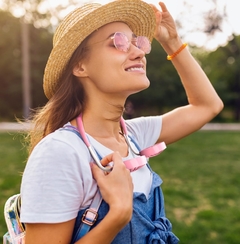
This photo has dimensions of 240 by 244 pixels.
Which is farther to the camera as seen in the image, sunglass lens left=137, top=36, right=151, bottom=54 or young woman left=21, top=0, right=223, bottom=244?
sunglass lens left=137, top=36, right=151, bottom=54

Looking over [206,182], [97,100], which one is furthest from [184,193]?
[97,100]

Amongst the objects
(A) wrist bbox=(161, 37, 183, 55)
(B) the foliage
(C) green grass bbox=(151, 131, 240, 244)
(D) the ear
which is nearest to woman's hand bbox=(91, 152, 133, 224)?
(D) the ear

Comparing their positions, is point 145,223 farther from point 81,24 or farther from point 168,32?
point 168,32

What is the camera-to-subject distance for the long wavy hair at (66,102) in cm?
171

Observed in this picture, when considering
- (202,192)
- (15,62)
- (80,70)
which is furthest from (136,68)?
(15,62)

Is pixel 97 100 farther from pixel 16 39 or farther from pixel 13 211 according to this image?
pixel 16 39

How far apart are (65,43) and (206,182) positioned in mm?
5040

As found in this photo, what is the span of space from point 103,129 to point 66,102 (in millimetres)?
216

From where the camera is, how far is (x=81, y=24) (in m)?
1.64

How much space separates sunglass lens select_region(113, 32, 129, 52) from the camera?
1650 mm

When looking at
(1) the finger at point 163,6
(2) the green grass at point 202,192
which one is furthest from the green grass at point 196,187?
(1) the finger at point 163,6

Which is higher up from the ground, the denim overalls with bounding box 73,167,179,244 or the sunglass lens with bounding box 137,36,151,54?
the sunglass lens with bounding box 137,36,151,54

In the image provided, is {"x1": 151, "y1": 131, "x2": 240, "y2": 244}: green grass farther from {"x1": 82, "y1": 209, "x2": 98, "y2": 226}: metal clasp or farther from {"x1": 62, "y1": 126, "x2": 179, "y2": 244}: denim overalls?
{"x1": 82, "y1": 209, "x2": 98, "y2": 226}: metal clasp

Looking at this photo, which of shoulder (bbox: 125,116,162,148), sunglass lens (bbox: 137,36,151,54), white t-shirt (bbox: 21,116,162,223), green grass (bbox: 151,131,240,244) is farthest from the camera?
green grass (bbox: 151,131,240,244)
